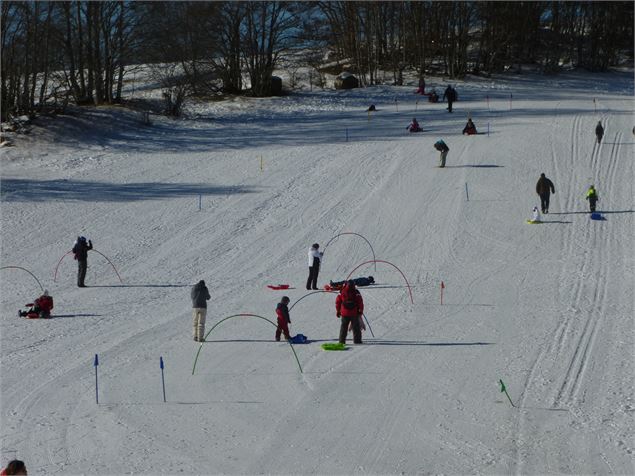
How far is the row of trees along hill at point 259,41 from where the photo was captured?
47312 mm

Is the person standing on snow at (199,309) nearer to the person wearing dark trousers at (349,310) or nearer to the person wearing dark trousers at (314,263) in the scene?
the person wearing dark trousers at (349,310)

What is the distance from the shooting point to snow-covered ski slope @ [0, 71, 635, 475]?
1338 centimetres

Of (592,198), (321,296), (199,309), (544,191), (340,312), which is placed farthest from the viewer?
(544,191)

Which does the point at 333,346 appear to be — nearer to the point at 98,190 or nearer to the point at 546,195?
the point at 546,195

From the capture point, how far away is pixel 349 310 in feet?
59.3

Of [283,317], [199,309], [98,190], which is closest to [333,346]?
[283,317]

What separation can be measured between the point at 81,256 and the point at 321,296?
21.7ft

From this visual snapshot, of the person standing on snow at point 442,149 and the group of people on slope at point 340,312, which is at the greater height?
the person standing on snow at point 442,149

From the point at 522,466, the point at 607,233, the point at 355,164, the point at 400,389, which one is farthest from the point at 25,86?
the point at 522,466

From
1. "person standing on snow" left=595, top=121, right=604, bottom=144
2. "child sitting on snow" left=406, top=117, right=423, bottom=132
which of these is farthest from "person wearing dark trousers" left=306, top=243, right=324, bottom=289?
"child sitting on snow" left=406, top=117, right=423, bottom=132

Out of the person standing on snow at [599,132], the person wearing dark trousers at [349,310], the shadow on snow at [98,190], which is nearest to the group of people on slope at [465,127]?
the person standing on snow at [599,132]

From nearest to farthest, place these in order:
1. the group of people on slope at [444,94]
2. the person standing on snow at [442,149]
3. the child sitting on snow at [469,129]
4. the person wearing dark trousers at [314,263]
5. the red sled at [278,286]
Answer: the person wearing dark trousers at [314,263] < the red sled at [278,286] < the person standing on snow at [442,149] < the child sitting on snow at [469,129] < the group of people on slope at [444,94]

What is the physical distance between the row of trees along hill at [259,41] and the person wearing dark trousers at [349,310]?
31398 mm

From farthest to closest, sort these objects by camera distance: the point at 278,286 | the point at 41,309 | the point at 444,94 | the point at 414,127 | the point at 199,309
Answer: the point at 444,94 → the point at 414,127 → the point at 278,286 → the point at 41,309 → the point at 199,309
